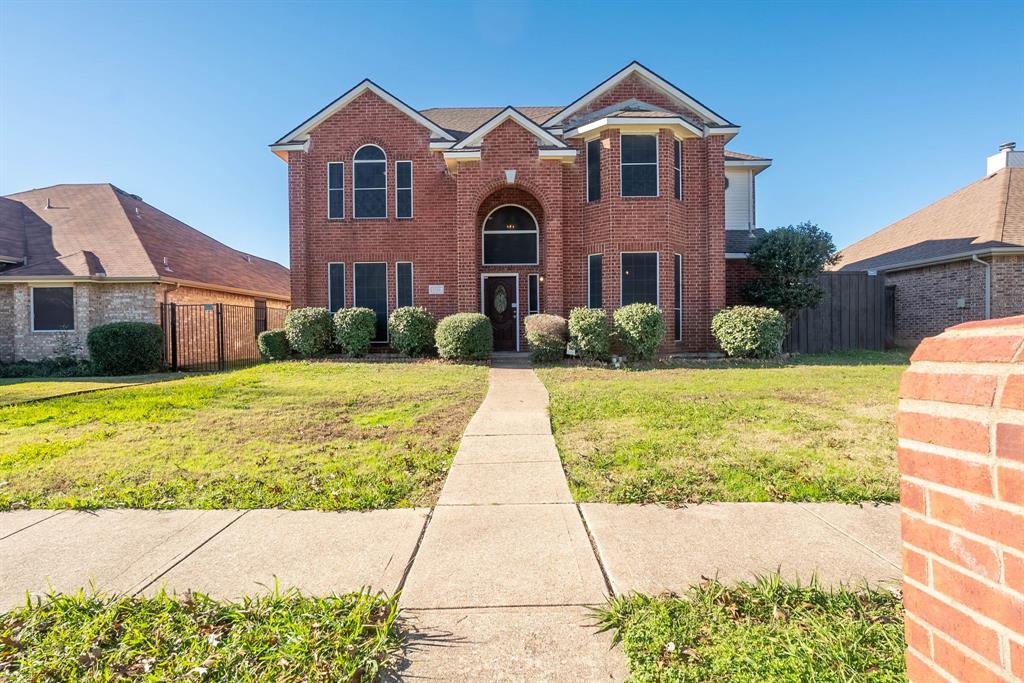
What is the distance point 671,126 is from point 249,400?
12.3 m

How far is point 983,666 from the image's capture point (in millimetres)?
1190

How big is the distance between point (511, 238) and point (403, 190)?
367 cm

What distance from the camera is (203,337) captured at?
624 inches

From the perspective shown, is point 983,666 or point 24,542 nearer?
point 983,666

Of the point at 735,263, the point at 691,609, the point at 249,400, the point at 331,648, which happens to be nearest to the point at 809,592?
the point at 691,609

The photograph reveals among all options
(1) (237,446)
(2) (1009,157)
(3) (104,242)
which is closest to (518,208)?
(1) (237,446)

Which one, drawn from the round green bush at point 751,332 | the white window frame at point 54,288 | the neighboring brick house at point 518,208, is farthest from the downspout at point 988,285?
the white window frame at point 54,288

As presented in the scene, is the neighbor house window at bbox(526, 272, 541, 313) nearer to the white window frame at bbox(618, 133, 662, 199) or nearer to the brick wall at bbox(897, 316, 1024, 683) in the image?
the white window frame at bbox(618, 133, 662, 199)

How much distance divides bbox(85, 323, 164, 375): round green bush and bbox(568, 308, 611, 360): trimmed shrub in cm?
1212

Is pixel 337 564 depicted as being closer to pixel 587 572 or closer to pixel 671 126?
pixel 587 572

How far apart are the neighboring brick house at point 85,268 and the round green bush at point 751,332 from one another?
16676 mm

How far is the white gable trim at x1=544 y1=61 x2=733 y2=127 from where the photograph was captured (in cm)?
1448

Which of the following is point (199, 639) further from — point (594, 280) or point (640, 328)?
point (594, 280)

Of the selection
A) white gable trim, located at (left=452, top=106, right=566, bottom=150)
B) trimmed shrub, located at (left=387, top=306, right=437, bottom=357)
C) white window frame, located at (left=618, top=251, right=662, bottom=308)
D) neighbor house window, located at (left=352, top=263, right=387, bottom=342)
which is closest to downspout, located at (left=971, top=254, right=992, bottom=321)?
white window frame, located at (left=618, top=251, right=662, bottom=308)
